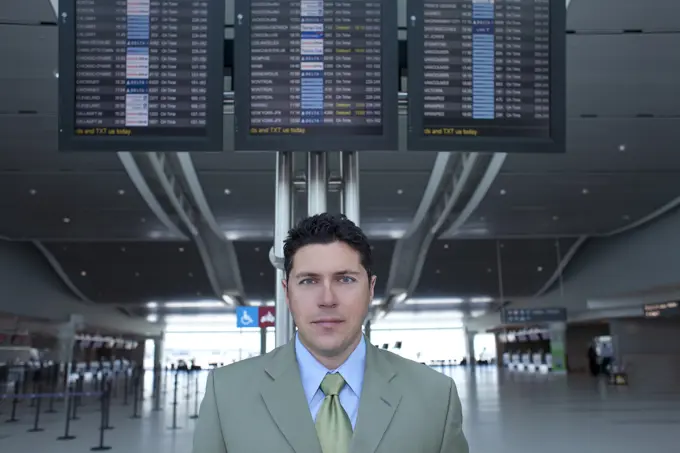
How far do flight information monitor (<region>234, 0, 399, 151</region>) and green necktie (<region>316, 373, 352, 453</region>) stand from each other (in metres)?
3.32

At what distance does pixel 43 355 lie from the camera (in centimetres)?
3481

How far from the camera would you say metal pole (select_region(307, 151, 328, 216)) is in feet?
17.2

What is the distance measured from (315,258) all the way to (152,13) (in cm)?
408

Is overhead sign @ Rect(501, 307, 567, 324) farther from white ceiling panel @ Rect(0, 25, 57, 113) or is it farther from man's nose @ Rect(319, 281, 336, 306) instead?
man's nose @ Rect(319, 281, 336, 306)

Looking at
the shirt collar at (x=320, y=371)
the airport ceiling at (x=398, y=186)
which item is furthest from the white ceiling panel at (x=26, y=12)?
the shirt collar at (x=320, y=371)

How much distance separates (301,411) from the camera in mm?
1544

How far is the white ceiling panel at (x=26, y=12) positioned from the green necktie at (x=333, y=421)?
907 centimetres

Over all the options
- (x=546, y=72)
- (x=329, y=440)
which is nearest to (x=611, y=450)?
(x=546, y=72)

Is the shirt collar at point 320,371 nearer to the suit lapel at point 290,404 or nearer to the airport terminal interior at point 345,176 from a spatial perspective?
the suit lapel at point 290,404

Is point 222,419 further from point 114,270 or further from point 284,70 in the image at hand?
point 114,270

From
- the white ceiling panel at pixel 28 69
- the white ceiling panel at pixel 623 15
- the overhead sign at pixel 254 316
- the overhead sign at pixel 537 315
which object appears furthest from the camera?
the overhead sign at pixel 537 315

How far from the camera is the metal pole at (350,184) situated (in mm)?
5281

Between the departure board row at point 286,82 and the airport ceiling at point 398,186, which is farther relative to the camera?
the airport ceiling at point 398,186

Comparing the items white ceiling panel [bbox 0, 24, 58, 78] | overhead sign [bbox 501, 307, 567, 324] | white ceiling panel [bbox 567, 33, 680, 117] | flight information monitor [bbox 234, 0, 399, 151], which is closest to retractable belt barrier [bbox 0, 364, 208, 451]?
white ceiling panel [bbox 0, 24, 58, 78]
